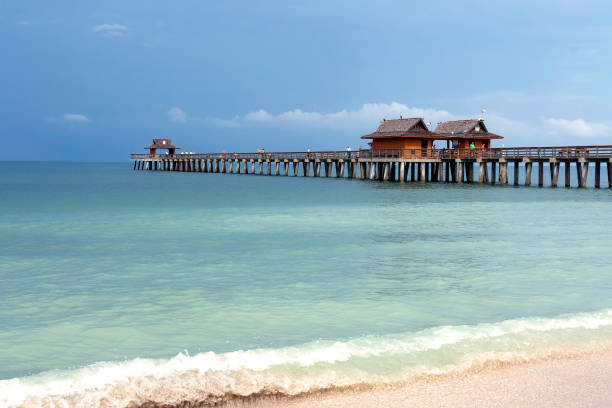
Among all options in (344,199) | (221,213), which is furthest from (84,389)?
(344,199)

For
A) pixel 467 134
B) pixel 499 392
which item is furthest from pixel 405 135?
pixel 499 392

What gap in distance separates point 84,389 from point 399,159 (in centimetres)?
4117

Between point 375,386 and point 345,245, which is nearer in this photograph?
point 375,386

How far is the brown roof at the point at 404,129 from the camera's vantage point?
46.1 metres

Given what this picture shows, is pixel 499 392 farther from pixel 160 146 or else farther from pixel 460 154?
pixel 160 146

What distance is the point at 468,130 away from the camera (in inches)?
1868

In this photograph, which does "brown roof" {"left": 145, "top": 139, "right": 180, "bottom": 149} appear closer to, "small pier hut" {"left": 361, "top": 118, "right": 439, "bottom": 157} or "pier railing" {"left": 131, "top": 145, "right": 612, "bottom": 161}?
"pier railing" {"left": 131, "top": 145, "right": 612, "bottom": 161}

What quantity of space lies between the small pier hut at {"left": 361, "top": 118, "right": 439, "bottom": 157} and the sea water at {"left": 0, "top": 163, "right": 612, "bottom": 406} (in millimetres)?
25967

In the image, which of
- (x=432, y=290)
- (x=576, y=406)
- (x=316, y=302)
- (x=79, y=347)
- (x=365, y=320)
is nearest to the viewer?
(x=576, y=406)

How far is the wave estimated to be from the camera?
518cm

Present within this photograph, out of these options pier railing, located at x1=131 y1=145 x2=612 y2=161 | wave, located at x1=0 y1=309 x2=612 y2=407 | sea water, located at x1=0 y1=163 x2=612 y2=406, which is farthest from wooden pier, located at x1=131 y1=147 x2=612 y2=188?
wave, located at x1=0 y1=309 x2=612 y2=407

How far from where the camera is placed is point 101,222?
71.5 feet

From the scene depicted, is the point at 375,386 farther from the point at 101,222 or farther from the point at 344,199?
the point at 344,199

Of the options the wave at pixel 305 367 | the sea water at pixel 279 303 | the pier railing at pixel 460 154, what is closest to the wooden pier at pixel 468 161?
the pier railing at pixel 460 154
